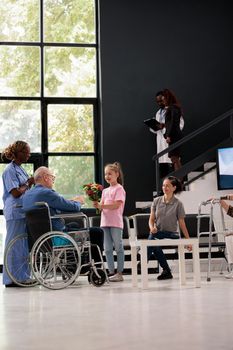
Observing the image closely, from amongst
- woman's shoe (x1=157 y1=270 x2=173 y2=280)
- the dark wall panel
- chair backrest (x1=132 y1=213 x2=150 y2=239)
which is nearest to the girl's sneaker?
woman's shoe (x1=157 y1=270 x2=173 y2=280)

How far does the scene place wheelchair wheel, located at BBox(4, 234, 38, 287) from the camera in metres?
6.55

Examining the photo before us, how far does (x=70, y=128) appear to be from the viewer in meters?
10.8

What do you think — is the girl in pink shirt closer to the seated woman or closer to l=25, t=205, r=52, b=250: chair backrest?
the seated woman

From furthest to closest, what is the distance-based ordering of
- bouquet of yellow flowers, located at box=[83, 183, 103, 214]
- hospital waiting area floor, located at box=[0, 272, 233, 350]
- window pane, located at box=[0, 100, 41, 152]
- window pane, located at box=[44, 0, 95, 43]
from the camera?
window pane, located at box=[44, 0, 95, 43], window pane, located at box=[0, 100, 41, 152], bouquet of yellow flowers, located at box=[83, 183, 103, 214], hospital waiting area floor, located at box=[0, 272, 233, 350]

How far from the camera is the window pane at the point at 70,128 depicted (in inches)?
421

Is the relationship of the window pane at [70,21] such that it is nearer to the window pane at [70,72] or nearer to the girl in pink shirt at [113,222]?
the window pane at [70,72]

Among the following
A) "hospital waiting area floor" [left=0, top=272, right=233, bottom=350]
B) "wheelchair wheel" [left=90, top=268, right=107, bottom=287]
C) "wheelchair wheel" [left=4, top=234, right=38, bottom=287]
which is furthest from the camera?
"wheelchair wheel" [left=4, top=234, right=38, bottom=287]

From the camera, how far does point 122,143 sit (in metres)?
10.7

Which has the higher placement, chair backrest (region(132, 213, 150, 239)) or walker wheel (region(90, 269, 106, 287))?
chair backrest (region(132, 213, 150, 239))

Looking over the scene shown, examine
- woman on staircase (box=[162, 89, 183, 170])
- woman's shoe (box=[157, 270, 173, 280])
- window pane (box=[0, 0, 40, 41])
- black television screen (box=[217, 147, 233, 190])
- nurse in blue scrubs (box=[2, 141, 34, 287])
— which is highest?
window pane (box=[0, 0, 40, 41])

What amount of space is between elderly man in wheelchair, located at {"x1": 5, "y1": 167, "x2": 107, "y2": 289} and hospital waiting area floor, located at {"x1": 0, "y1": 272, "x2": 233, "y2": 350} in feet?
0.70

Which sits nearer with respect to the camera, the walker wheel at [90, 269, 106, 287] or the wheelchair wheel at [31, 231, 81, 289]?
the wheelchair wheel at [31, 231, 81, 289]

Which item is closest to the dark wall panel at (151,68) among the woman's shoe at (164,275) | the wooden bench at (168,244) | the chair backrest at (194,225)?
the chair backrest at (194,225)

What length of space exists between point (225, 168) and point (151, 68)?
205 cm
